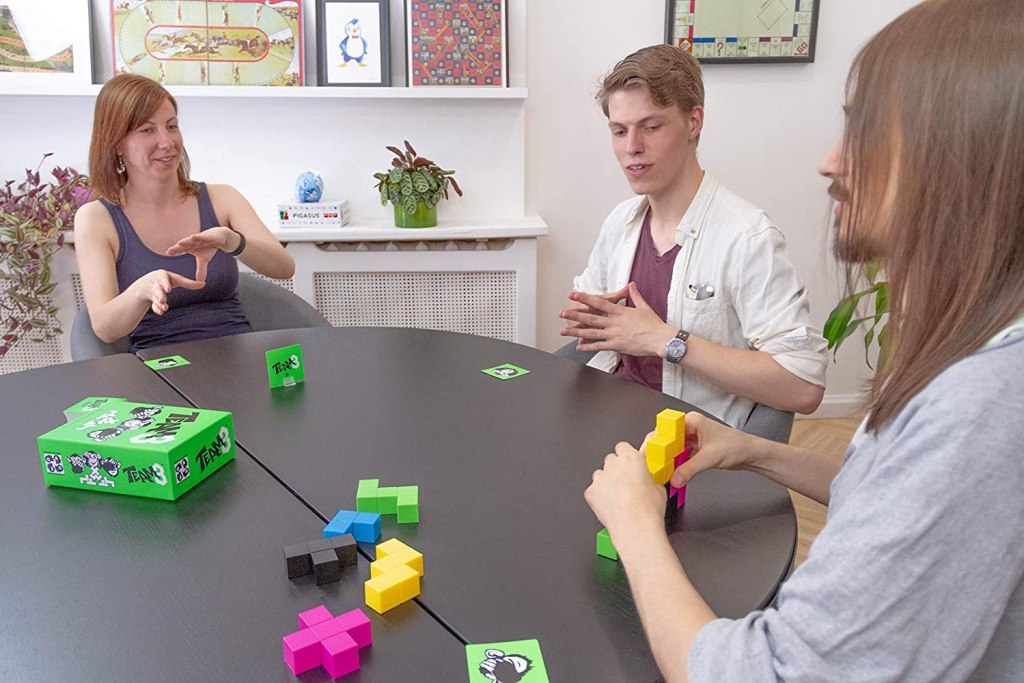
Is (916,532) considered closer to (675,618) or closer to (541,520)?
(675,618)

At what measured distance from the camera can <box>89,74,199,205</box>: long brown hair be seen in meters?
2.38

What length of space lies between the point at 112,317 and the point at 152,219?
419 millimetres

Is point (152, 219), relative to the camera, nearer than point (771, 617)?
No

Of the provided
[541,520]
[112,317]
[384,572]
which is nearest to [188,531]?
[384,572]

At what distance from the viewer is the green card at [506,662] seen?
33.3 inches

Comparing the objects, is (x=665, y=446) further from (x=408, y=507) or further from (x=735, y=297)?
(x=735, y=297)

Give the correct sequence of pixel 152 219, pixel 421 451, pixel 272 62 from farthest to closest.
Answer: pixel 272 62
pixel 152 219
pixel 421 451

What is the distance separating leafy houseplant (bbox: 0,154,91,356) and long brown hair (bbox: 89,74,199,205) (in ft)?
2.27

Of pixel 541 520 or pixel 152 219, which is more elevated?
pixel 152 219

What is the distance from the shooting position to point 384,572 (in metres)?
0.99

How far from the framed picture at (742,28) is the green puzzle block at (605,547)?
2.75 m

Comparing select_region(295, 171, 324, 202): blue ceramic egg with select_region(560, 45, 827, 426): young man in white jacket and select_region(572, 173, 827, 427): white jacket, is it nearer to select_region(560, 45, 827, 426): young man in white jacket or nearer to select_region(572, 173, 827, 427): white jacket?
select_region(560, 45, 827, 426): young man in white jacket

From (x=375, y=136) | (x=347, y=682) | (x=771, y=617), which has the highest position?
(x=375, y=136)

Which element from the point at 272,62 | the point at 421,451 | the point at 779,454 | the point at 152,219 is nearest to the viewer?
the point at 779,454
